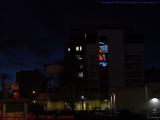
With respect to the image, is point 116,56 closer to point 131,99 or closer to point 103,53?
point 103,53

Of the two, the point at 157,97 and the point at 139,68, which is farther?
the point at 139,68

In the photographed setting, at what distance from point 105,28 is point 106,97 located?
3272cm

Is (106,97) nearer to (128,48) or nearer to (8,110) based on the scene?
(128,48)

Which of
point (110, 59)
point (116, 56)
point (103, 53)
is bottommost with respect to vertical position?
point (110, 59)

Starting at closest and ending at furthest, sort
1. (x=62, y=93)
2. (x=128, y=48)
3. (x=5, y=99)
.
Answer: (x=5, y=99) → (x=62, y=93) → (x=128, y=48)

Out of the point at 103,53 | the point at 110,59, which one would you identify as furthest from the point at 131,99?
the point at 103,53

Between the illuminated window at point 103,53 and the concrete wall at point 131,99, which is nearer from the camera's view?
the concrete wall at point 131,99

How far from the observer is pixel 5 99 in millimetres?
36500

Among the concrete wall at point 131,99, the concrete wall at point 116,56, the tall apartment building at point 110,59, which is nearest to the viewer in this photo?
the concrete wall at point 131,99

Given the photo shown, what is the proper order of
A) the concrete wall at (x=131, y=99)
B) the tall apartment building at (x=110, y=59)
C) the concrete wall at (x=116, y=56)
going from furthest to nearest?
the concrete wall at (x=116, y=56) < the tall apartment building at (x=110, y=59) < the concrete wall at (x=131, y=99)

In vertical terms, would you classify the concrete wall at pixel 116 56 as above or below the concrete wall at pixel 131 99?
above

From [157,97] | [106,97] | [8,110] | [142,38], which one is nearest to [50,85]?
[106,97]

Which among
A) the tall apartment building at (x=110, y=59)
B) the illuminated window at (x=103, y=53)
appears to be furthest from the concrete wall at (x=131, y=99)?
the illuminated window at (x=103, y=53)

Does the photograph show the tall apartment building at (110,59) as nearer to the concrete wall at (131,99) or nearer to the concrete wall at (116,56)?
the concrete wall at (116,56)
